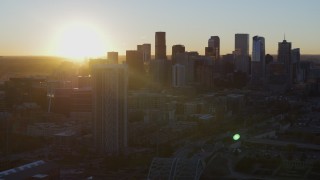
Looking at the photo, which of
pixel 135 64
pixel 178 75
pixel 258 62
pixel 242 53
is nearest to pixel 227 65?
pixel 258 62

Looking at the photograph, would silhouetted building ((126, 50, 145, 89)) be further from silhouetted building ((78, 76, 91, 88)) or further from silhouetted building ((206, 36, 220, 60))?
silhouetted building ((206, 36, 220, 60))

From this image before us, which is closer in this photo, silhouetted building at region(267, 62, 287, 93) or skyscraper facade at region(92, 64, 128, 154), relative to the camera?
skyscraper facade at region(92, 64, 128, 154)

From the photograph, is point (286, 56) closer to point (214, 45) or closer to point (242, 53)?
point (242, 53)

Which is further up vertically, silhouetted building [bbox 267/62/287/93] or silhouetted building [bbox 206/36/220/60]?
silhouetted building [bbox 206/36/220/60]

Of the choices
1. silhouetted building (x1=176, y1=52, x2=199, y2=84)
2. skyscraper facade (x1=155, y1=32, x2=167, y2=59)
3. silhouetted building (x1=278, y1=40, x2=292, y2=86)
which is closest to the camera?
silhouetted building (x1=176, y1=52, x2=199, y2=84)

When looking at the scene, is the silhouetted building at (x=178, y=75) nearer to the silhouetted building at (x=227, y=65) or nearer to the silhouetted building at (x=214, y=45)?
the silhouetted building at (x=227, y=65)

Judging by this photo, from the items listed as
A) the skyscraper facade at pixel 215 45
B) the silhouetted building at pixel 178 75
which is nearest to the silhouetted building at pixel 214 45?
the skyscraper facade at pixel 215 45

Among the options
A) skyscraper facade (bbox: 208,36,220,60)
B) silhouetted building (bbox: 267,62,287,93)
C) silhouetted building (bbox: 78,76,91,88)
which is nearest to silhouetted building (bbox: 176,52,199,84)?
silhouetted building (bbox: 267,62,287,93)
